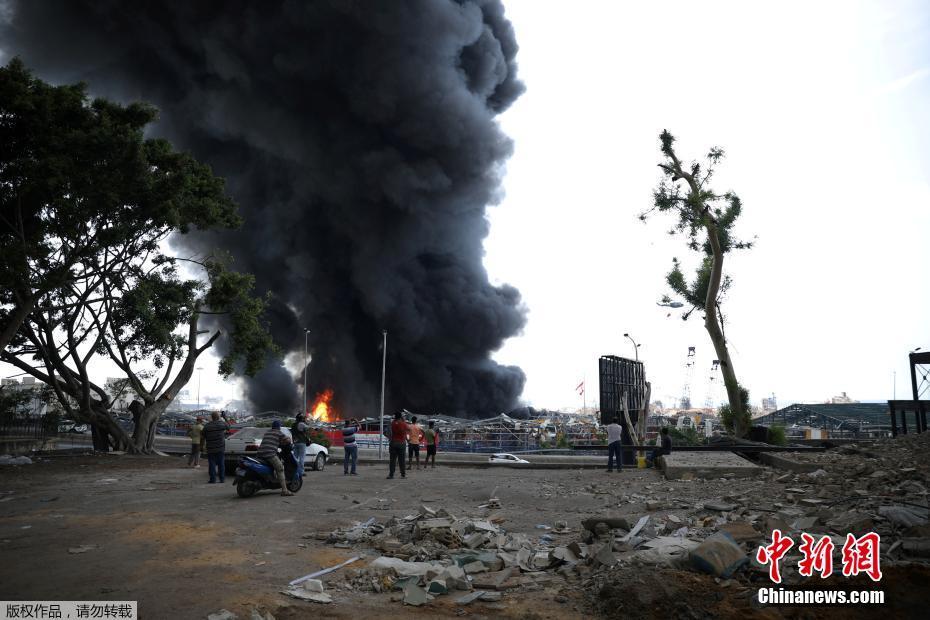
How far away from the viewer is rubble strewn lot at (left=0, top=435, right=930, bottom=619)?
4.27 m

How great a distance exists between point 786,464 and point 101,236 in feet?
64.1

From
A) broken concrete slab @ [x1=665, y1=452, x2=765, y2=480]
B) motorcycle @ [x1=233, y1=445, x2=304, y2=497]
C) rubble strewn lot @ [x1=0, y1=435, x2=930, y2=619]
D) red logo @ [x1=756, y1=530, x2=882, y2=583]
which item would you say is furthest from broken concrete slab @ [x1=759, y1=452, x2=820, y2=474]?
motorcycle @ [x1=233, y1=445, x2=304, y2=497]

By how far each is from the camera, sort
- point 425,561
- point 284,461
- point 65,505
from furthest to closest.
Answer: point 284,461 → point 65,505 → point 425,561

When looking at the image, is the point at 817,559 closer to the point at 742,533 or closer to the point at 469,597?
the point at 742,533

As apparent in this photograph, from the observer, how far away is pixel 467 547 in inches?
242

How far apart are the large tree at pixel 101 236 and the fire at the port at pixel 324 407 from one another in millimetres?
32382

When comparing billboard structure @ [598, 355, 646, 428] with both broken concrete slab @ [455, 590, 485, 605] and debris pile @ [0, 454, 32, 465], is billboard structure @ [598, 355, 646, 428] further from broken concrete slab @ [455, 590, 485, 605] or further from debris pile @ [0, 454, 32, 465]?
debris pile @ [0, 454, 32, 465]

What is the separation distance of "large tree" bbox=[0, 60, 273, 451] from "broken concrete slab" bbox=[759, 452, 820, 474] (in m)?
18.1

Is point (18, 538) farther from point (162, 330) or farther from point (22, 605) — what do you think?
point (162, 330)

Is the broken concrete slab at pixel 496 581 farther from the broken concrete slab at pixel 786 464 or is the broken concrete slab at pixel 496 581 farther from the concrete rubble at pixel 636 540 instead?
the broken concrete slab at pixel 786 464

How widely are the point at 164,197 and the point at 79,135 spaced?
279 centimetres

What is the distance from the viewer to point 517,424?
37.8m

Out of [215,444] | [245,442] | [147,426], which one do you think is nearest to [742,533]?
[215,444]

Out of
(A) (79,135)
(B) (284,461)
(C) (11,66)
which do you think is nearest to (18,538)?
(B) (284,461)
